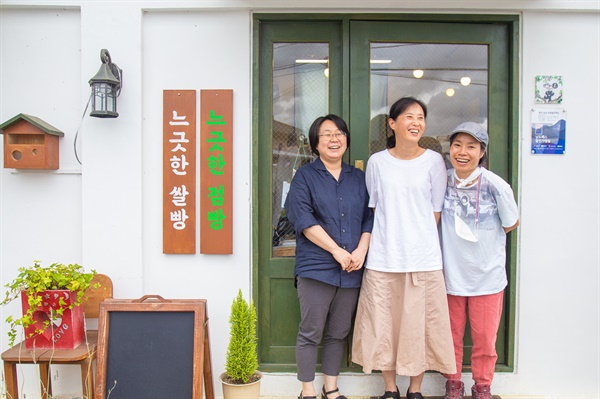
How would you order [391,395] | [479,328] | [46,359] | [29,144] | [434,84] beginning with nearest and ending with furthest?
1. [46,359]
2. [479,328]
3. [391,395]
4. [29,144]
5. [434,84]

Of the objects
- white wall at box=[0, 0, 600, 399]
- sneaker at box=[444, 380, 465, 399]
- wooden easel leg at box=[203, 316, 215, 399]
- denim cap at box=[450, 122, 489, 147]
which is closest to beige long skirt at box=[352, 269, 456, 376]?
sneaker at box=[444, 380, 465, 399]

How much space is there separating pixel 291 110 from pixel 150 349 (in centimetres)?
181

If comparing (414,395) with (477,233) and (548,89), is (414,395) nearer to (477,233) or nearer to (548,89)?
(477,233)

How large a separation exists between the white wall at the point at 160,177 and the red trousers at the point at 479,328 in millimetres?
343

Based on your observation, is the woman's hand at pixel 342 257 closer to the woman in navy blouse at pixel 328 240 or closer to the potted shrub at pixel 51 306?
the woman in navy blouse at pixel 328 240

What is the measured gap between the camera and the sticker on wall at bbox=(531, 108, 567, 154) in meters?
3.32

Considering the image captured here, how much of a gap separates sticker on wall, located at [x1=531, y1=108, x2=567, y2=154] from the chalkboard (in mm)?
2446

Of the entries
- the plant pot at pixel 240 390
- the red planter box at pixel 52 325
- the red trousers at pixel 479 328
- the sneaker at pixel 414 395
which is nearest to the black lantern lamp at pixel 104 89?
the red planter box at pixel 52 325

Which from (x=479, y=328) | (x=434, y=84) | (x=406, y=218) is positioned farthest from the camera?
(x=434, y=84)

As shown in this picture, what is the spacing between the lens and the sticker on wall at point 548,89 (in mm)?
3326

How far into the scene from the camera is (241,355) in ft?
9.80

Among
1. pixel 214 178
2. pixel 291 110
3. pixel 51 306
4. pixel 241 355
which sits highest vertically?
pixel 291 110

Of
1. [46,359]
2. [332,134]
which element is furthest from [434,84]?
[46,359]

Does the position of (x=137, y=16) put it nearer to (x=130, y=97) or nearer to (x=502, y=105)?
(x=130, y=97)
